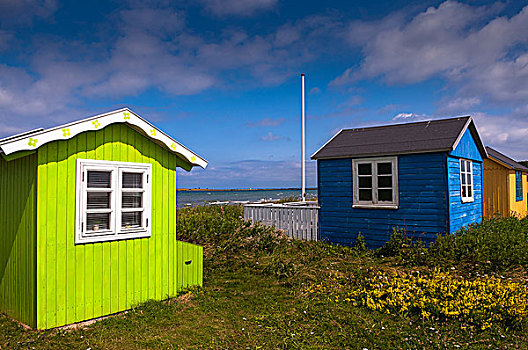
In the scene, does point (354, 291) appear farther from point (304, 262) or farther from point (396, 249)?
point (396, 249)

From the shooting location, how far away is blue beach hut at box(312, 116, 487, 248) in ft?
36.4

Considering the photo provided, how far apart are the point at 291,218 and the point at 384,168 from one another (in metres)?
3.70

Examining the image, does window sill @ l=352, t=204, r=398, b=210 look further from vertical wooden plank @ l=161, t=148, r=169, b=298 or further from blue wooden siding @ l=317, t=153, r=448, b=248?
vertical wooden plank @ l=161, t=148, r=169, b=298

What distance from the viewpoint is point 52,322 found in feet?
19.2

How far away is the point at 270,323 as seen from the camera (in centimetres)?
628

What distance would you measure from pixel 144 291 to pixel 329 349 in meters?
3.48

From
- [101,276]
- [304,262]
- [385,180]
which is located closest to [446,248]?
[385,180]

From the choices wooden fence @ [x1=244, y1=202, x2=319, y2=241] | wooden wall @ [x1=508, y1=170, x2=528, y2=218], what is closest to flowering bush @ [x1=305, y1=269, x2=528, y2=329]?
wooden fence @ [x1=244, y1=202, x2=319, y2=241]

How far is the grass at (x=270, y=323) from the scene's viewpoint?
18.0ft

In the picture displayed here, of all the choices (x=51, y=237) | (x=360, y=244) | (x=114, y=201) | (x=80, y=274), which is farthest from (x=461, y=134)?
(x=51, y=237)

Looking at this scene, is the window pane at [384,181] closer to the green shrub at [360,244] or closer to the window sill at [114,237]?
the green shrub at [360,244]

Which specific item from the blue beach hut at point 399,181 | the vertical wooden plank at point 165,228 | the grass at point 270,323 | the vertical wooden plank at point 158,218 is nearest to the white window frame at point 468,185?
the blue beach hut at point 399,181

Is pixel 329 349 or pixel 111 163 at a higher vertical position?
pixel 111 163

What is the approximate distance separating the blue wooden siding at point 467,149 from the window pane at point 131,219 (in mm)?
8896
